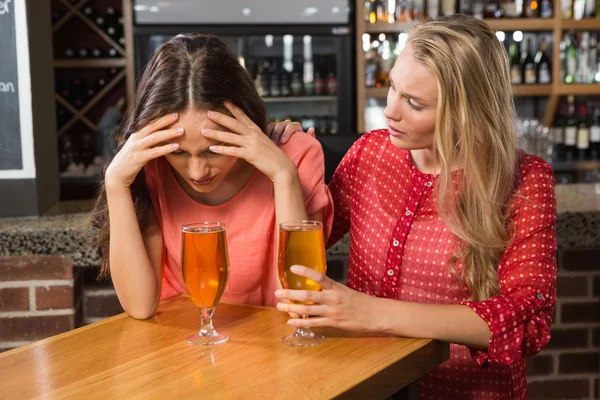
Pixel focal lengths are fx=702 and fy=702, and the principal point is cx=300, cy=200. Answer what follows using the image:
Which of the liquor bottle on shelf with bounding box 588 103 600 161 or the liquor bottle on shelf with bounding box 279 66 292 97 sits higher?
the liquor bottle on shelf with bounding box 279 66 292 97

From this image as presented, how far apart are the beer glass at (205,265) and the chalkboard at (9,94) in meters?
1.23

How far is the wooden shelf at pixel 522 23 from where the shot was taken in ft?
14.0

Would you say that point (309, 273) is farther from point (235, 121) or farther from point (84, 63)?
point (84, 63)

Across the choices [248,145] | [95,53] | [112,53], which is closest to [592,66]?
[112,53]

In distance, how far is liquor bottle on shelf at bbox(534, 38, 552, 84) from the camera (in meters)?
4.40

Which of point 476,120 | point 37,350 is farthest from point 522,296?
point 37,350

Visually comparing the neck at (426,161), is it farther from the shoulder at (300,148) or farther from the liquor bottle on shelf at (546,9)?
the liquor bottle on shelf at (546,9)

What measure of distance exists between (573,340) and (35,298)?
5.23 feet

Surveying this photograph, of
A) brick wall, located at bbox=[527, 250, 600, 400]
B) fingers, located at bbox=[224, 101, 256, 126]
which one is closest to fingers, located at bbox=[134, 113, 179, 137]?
fingers, located at bbox=[224, 101, 256, 126]

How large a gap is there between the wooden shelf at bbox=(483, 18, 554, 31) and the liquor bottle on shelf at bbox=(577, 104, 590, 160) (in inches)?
25.0

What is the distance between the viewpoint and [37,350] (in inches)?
41.4

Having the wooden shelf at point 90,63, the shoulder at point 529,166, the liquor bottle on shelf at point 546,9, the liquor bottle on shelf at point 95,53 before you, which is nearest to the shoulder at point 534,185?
the shoulder at point 529,166

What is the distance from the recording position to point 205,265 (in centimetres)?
103

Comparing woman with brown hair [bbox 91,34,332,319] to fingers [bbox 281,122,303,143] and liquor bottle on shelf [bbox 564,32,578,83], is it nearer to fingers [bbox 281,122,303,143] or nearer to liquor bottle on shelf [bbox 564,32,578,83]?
fingers [bbox 281,122,303,143]
